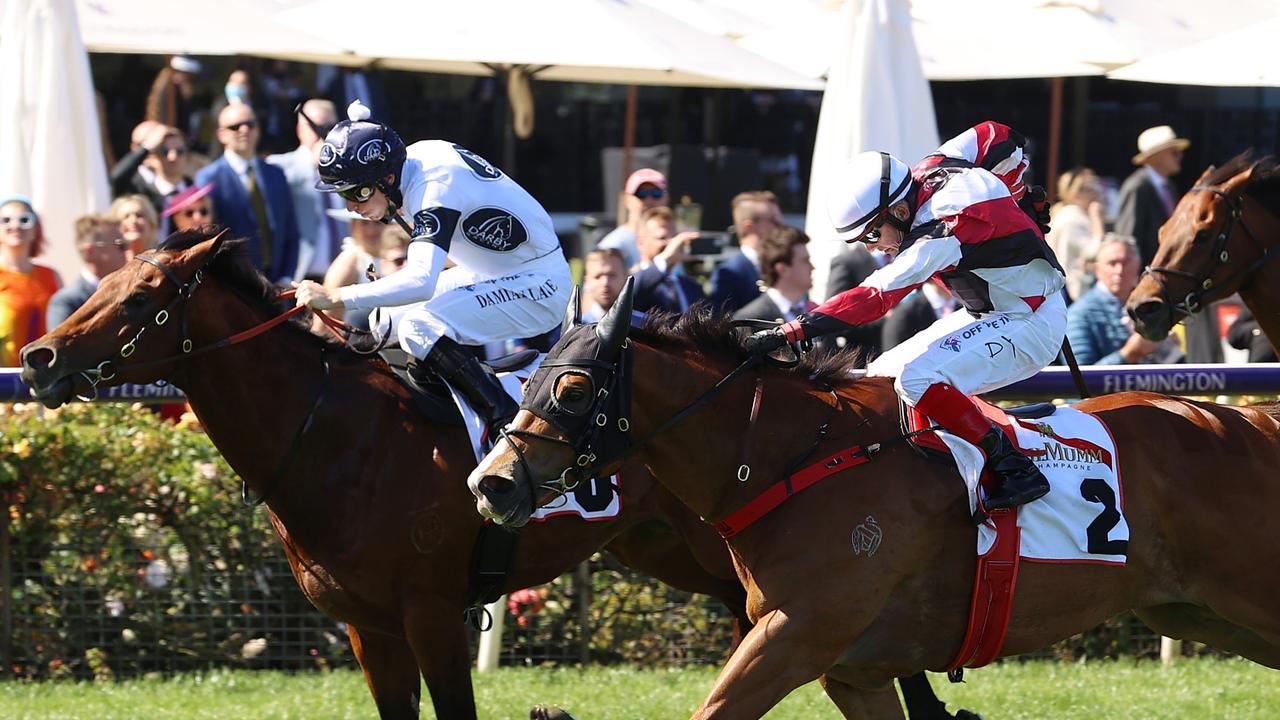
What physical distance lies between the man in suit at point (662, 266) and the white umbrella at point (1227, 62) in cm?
445

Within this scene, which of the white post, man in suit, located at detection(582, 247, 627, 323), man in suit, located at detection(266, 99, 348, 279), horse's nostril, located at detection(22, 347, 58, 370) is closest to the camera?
horse's nostril, located at detection(22, 347, 58, 370)

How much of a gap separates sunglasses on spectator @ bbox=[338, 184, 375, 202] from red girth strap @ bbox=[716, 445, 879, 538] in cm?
170

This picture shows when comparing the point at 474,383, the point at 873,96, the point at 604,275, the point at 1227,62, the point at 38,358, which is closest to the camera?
the point at 38,358

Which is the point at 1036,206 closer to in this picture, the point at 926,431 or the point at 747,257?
the point at 926,431

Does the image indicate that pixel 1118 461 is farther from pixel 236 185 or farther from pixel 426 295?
pixel 236 185

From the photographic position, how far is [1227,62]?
11.3 metres

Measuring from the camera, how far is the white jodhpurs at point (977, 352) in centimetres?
481

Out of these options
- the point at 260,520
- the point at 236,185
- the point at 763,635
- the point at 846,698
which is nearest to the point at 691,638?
the point at 260,520

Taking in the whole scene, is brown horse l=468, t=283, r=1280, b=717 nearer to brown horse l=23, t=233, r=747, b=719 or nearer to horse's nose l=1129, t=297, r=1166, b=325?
horse's nose l=1129, t=297, r=1166, b=325

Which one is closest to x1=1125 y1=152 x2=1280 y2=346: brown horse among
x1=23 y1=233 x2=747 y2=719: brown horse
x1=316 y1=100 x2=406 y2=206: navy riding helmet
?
x1=23 y1=233 x2=747 y2=719: brown horse

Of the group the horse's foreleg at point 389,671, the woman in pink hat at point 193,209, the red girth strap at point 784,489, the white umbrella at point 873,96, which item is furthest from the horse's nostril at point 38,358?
the white umbrella at point 873,96

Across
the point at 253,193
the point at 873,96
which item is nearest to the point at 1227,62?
the point at 873,96

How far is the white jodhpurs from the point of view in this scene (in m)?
4.81

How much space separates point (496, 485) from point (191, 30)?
7694mm
